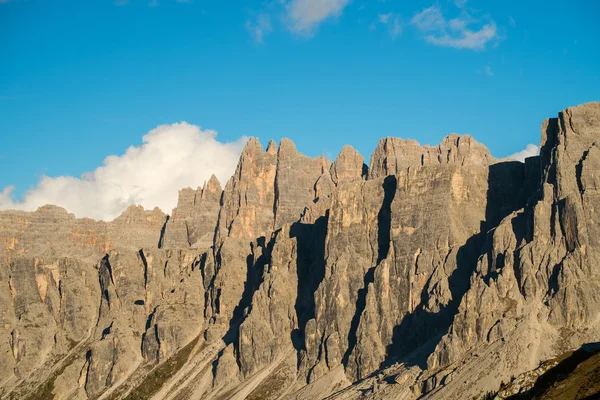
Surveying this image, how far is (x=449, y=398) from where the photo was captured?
655ft

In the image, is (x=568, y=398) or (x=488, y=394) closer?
(x=568, y=398)

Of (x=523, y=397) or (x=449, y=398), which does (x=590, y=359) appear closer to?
(x=523, y=397)

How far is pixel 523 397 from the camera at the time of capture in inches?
7480

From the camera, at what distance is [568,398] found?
180625 mm

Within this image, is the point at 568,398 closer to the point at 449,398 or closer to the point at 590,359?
the point at 590,359

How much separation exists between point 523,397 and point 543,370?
30.4 feet

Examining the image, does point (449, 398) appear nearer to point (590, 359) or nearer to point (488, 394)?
point (488, 394)

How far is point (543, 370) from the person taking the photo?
646 ft

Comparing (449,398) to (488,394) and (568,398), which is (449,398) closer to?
(488,394)

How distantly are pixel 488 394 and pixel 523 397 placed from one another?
25.3ft

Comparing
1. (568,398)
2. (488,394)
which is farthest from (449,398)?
(568,398)

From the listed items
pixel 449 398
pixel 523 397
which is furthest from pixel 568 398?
pixel 449 398

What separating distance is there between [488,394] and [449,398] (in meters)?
7.74

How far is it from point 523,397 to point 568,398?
10997mm
